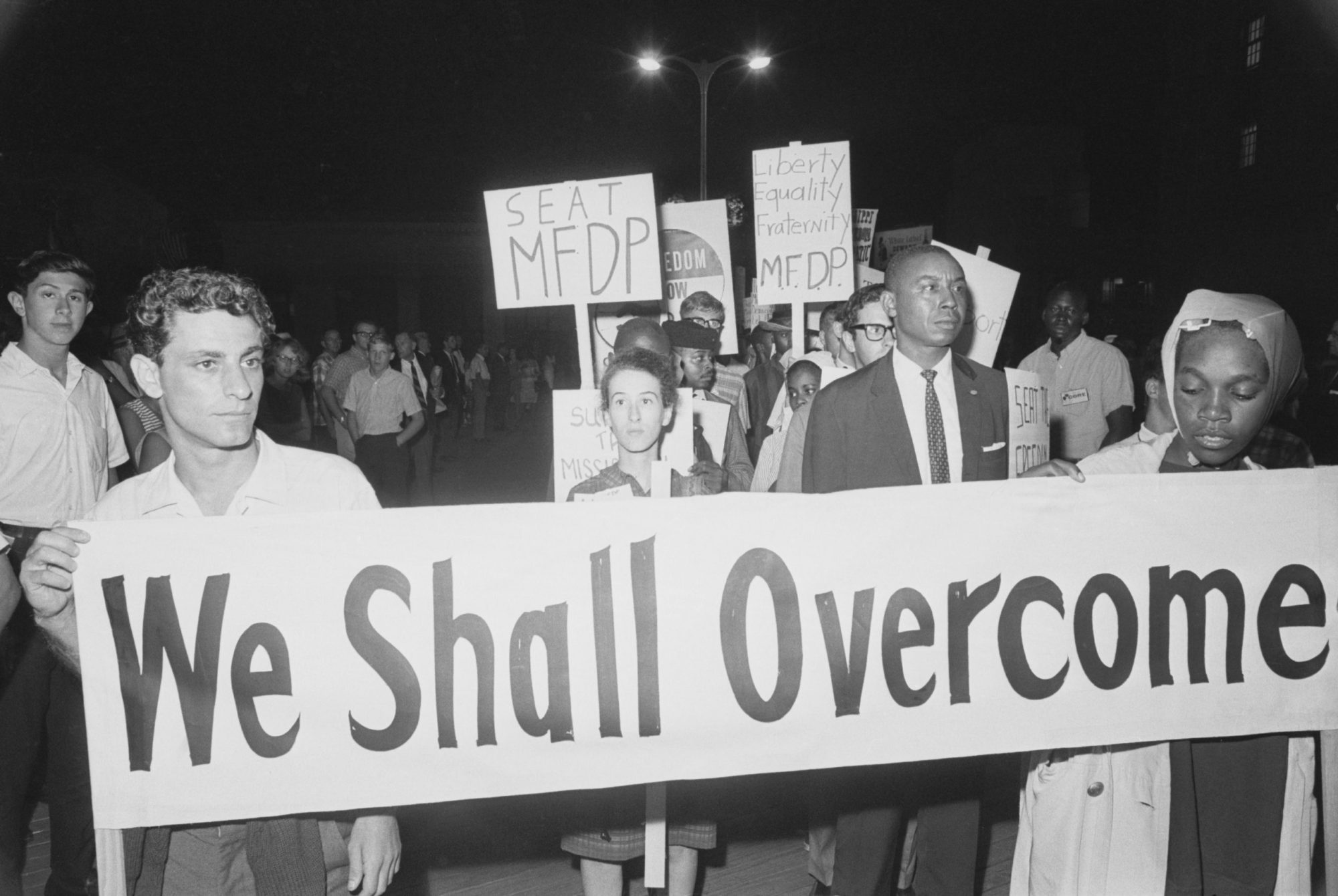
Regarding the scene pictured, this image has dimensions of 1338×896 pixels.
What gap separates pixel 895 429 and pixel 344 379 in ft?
22.9

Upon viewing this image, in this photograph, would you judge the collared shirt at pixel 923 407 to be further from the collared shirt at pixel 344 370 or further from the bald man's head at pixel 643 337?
the collared shirt at pixel 344 370

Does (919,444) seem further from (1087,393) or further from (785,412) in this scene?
(1087,393)

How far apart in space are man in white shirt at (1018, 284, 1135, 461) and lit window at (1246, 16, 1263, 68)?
71.4 feet

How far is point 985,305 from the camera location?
4.28 meters

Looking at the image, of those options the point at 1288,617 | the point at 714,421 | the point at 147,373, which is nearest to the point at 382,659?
the point at 147,373

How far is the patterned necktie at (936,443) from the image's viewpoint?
10.3 feet

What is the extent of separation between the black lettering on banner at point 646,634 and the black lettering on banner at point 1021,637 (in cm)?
87

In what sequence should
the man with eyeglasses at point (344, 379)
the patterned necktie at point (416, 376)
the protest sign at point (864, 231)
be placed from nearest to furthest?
the man with eyeglasses at point (344, 379) < the protest sign at point (864, 231) < the patterned necktie at point (416, 376)

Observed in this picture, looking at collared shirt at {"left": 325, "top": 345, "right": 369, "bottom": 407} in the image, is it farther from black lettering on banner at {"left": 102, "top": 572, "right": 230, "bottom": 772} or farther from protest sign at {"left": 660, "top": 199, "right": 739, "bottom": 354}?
black lettering on banner at {"left": 102, "top": 572, "right": 230, "bottom": 772}

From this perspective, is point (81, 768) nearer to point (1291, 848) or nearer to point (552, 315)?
point (1291, 848)

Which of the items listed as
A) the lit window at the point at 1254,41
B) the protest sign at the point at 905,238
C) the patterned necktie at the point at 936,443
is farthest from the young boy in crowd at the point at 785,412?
the lit window at the point at 1254,41

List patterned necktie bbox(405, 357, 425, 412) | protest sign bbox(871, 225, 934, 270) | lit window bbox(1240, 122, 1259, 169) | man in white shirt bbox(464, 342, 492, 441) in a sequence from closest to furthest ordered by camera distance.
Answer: patterned necktie bbox(405, 357, 425, 412), protest sign bbox(871, 225, 934, 270), man in white shirt bbox(464, 342, 492, 441), lit window bbox(1240, 122, 1259, 169)

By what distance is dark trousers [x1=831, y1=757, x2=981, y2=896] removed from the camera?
2.89 meters

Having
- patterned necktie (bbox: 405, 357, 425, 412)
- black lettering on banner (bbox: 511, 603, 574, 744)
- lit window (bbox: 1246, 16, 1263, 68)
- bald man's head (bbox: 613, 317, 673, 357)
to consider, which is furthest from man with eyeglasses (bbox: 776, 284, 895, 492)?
lit window (bbox: 1246, 16, 1263, 68)
